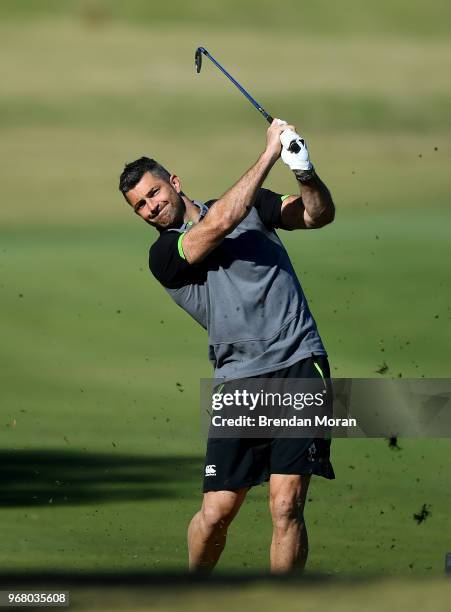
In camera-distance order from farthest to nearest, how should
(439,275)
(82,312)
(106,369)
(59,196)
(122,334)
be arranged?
1. (59,196)
2. (439,275)
3. (82,312)
4. (122,334)
5. (106,369)

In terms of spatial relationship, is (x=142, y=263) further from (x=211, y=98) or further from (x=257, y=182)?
(x=211, y=98)

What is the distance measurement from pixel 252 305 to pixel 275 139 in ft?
2.19

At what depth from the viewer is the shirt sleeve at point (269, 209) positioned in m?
8.01

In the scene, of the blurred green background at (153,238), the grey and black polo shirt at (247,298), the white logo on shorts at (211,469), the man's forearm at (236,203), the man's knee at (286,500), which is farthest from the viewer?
the blurred green background at (153,238)

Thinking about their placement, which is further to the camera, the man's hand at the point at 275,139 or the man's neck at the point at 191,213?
the man's neck at the point at 191,213

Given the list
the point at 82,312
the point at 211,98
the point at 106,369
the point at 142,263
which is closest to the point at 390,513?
the point at 106,369

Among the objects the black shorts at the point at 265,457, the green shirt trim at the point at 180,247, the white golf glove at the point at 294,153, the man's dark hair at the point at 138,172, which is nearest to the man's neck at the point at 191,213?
the man's dark hair at the point at 138,172

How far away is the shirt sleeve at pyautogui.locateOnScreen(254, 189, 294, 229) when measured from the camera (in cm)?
801

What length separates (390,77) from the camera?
5381 centimetres

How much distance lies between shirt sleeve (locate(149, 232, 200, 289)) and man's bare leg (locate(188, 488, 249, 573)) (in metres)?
0.86

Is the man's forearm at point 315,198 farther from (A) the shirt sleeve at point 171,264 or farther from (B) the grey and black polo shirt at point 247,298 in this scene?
(A) the shirt sleeve at point 171,264

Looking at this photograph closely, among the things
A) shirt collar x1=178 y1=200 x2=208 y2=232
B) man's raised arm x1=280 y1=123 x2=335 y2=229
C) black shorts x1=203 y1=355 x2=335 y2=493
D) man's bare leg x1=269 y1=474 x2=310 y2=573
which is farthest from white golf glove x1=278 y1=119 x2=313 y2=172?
man's bare leg x1=269 y1=474 x2=310 y2=573

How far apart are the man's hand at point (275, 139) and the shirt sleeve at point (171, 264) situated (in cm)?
49

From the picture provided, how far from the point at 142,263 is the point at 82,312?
3.40 meters
